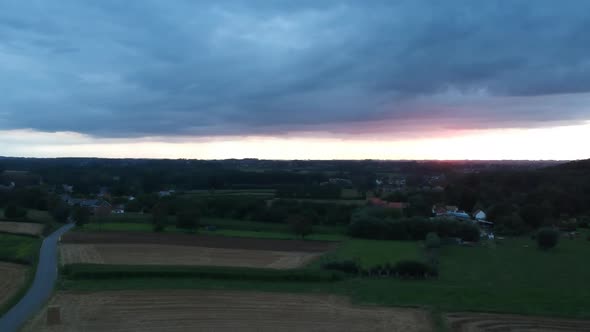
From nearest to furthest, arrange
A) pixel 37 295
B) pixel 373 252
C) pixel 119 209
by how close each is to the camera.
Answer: pixel 37 295 < pixel 373 252 < pixel 119 209

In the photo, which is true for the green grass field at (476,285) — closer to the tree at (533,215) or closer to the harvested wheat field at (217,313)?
the harvested wheat field at (217,313)

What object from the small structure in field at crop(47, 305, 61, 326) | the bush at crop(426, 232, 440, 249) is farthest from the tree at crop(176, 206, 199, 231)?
the small structure in field at crop(47, 305, 61, 326)

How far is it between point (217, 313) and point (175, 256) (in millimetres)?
15137

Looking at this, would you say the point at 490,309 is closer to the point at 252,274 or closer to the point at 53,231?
the point at 252,274

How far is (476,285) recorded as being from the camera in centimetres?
2428

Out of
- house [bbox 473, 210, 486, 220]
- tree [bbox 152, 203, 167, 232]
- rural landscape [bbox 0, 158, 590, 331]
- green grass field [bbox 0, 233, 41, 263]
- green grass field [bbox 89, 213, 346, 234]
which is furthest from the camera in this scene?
house [bbox 473, 210, 486, 220]

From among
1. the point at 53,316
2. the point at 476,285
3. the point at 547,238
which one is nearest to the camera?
the point at 53,316

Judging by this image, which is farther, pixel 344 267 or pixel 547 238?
pixel 547 238

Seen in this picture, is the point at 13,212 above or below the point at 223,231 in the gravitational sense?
above

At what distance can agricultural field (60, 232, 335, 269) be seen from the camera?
101 ft

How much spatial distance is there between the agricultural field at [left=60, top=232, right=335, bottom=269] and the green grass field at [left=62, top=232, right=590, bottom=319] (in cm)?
498

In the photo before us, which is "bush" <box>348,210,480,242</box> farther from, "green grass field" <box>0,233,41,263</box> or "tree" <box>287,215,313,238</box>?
"green grass field" <box>0,233,41,263</box>

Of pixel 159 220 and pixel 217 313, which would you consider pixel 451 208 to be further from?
pixel 217 313

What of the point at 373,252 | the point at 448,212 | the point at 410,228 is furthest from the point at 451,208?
the point at 373,252
